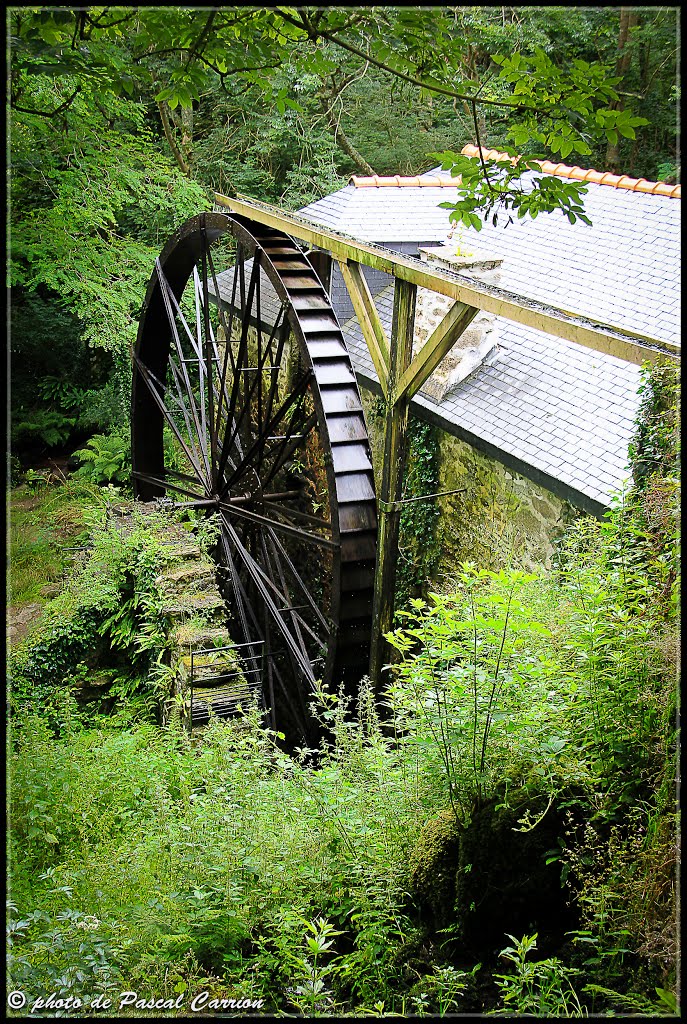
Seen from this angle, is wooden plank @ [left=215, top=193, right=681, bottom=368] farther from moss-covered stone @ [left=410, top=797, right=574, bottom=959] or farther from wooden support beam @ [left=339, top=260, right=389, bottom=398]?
moss-covered stone @ [left=410, top=797, right=574, bottom=959]

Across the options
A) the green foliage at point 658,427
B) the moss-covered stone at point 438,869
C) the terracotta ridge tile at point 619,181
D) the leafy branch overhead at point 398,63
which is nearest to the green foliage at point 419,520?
the green foliage at point 658,427

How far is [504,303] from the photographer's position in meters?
5.31

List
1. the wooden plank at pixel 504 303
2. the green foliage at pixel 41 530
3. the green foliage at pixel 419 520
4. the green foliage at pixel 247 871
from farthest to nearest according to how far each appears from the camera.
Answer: the green foliage at pixel 41 530 → the green foliage at pixel 419 520 → the wooden plank at pixel 504 303 → the green foliage at pixel 247 871

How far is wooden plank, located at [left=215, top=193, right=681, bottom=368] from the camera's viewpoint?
4.40 metres

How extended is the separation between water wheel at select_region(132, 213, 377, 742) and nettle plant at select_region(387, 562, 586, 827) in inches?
118

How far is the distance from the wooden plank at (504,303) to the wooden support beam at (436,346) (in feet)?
0.37

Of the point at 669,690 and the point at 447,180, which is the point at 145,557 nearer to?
the point at 669,690

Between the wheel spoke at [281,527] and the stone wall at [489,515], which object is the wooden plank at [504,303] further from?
the wheel spoke at [281,527]

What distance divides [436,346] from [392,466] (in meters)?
1.18

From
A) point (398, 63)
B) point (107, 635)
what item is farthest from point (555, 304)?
point (107, 635)

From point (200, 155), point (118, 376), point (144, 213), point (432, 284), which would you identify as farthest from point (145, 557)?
point (200, 155)

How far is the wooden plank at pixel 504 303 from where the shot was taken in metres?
4.40

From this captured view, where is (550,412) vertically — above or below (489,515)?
above

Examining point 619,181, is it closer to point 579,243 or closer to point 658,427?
point 579,243
